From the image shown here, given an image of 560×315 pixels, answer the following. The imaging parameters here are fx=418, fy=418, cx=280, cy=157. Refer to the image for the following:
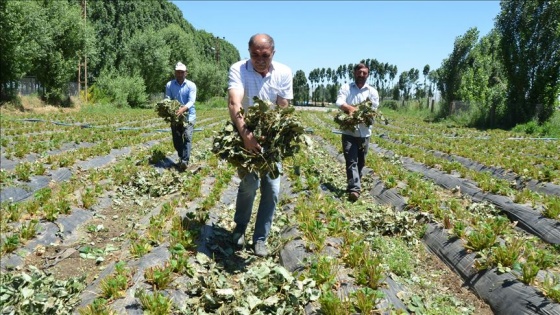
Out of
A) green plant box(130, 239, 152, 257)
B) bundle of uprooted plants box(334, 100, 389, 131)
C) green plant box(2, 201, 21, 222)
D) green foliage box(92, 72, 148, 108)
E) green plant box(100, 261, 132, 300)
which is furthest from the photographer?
green foliage box(92, 72, 148, 108)

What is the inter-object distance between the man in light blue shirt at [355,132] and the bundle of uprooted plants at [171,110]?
3551 millimetres

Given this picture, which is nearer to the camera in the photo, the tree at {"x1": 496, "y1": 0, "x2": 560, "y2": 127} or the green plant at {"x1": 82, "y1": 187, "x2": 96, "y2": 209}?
the green plant at {"x1": 82, "y1": 187, "x2": 96, "y2": 209}

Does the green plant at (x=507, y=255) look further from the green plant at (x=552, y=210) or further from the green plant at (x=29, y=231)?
the green plant at (x=29, y=231)

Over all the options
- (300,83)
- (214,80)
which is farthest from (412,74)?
(214,80)

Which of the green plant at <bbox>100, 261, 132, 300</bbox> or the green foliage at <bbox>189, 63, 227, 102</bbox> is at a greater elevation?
the green foliage at <bbox>189, 63, 227, 102</bbox>

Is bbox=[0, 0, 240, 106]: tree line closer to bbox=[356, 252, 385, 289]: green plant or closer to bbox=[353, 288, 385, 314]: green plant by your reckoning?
bbox=[356, 252, 385, 289]: green plant

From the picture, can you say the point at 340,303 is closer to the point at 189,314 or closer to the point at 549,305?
the point at 189,314

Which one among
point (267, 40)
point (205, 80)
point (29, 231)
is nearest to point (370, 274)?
point (267, 40)

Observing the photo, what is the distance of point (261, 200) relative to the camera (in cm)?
464

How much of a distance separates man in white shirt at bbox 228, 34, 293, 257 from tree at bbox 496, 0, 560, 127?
84.6ft

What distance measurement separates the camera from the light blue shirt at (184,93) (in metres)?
9.31

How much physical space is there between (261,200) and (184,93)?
18.0 feet

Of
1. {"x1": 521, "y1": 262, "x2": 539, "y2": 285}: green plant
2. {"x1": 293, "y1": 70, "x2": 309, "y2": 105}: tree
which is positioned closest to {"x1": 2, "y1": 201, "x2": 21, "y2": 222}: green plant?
{"x1": 521, "y1": 262, "x2": 539, "y2": 285}: green plant

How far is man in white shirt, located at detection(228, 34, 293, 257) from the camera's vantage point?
13.6 feet
